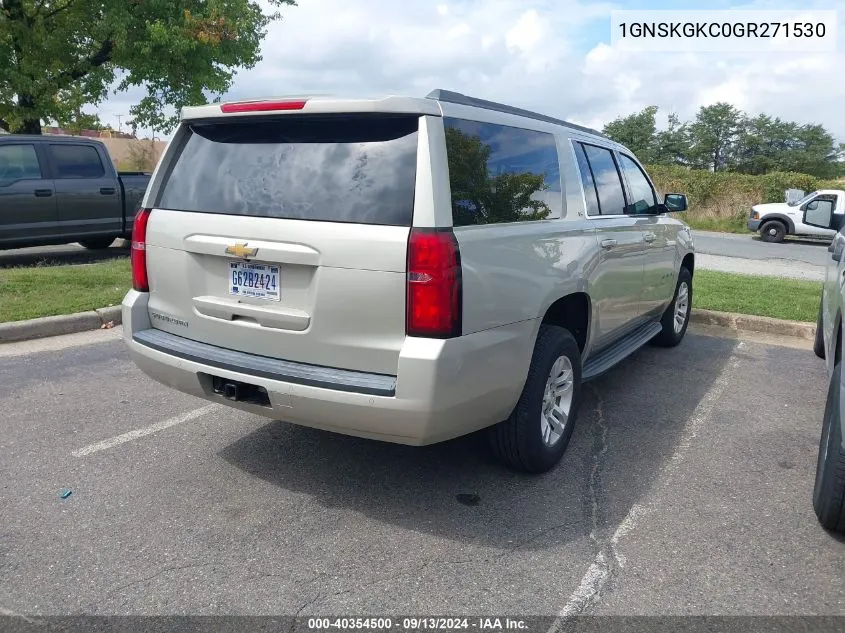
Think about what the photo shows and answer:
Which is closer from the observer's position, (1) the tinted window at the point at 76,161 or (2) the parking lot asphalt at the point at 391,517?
(2) the parking lot asphalt at the point at 391,517

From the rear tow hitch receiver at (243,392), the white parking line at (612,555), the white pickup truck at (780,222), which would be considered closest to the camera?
the white parking line at (612,555)

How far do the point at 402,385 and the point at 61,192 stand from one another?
914cm

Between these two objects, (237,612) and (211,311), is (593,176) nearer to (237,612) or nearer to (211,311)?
(211,311)

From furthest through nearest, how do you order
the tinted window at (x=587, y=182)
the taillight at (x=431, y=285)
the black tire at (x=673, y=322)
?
the black tire at (x=673, y=322) < the tinted window at (x=587, y=182) < the taillight at (x=431, y=285)

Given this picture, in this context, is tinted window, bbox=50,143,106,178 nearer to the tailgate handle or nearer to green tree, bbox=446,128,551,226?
the tailgate handle

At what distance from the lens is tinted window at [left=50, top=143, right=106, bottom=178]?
1032cm

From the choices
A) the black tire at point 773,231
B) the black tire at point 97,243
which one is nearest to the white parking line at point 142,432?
the black tire at point 97,243

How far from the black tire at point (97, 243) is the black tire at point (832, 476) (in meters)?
10.6

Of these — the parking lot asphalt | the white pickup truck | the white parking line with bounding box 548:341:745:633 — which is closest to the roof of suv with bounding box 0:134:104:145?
the parking lot asphalt

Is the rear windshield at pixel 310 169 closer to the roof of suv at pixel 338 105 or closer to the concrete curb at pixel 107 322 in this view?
the roof of suv at pixel 338 105

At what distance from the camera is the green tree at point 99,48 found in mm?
15273

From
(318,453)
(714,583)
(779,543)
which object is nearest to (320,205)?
(318,453)

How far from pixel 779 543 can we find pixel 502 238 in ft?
6.15

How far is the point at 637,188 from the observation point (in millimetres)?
5594
